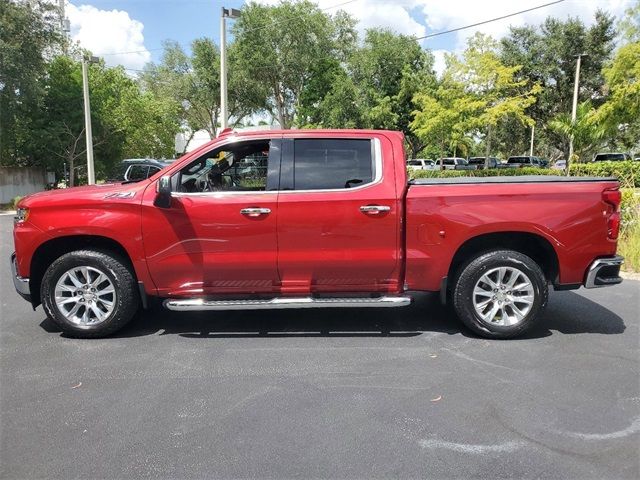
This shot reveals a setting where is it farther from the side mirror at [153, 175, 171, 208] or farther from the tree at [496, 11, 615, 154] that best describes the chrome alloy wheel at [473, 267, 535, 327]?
the tree at [496, 11, 615, 154]

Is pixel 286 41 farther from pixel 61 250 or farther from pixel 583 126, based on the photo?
pixel 61 250

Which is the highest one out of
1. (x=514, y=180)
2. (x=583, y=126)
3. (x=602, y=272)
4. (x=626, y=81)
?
(x=626, y=81)

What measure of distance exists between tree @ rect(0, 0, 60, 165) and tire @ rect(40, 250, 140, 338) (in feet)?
61.5

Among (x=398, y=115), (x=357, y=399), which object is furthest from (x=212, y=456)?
(x=398, y=115)

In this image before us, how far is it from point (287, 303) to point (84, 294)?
1.95 metres

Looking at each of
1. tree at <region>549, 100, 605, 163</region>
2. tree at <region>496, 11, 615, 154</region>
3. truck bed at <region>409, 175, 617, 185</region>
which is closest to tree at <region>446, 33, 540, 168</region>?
tree at <region>549, 100, 605, 163</region>

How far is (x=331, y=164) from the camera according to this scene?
16.3 feet

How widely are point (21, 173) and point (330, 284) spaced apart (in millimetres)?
24385

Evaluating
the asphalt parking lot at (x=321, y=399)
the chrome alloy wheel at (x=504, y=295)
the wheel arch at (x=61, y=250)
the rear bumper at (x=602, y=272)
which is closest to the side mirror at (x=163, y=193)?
the wheel arch at (x=61, y=250)

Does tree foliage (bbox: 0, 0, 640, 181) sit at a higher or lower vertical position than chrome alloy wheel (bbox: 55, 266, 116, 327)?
higher

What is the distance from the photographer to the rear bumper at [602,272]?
4797 millimetres

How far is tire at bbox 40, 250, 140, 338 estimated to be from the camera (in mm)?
4879

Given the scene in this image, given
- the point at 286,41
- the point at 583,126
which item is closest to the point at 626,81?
the point at 583,126

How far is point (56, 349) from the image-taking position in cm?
475
